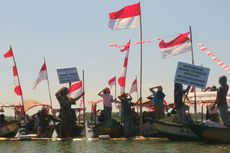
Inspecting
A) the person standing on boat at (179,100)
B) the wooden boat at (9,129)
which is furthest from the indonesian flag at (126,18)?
the wooden boat at (9,129)

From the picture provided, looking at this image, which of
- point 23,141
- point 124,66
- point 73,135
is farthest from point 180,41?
point 23,141

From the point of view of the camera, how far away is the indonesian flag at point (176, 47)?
21.2 m

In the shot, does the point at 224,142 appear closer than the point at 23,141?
A: Yes

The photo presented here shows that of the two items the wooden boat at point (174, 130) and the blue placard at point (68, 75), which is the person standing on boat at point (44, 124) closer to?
the blue placard at point (68, 75)

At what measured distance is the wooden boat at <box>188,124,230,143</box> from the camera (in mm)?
17094

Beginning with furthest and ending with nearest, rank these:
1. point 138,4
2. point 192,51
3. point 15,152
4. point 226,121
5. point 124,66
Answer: point 124,66
point 138,4
point 192,51
point 226,121
point 15,152

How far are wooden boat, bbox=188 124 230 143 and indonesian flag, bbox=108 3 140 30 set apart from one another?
6.48 metres

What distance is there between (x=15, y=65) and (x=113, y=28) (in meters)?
7.73

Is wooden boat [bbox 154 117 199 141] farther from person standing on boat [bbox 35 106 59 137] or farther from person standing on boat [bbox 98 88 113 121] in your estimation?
person standing on boat [bbox 35 106 59 137]

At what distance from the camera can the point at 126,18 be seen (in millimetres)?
22312

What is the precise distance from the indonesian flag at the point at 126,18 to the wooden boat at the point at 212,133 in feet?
21.2

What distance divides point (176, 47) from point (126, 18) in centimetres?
283

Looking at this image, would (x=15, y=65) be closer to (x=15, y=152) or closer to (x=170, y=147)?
(x=15, y=152)

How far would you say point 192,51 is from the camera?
69.4 ft
